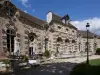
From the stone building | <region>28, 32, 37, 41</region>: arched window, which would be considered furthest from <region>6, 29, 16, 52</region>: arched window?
<region>28, 32, 37, 41</region>: arched window

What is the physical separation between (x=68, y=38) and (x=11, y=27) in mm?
15400

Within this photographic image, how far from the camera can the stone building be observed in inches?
790

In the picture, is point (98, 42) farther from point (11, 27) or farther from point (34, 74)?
point (34, 74)

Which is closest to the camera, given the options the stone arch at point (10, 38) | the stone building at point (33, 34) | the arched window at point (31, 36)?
the stone building at point (33, 34)

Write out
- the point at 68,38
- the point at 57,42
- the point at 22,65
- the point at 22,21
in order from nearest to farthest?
the point at 22,65, the point at 22,21, the point at 57,42, the point at 68,38

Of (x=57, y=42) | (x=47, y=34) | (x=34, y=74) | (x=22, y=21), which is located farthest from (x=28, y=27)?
(x=34, y=74)

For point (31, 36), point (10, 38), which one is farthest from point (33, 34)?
point (10, 38)

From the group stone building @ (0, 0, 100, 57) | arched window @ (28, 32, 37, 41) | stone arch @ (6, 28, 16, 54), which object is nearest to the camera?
stone building @ (0, 0, 100, 57)

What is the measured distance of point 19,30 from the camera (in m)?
22.0

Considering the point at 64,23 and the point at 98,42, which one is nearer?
the point at 64,23

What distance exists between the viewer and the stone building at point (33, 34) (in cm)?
2006

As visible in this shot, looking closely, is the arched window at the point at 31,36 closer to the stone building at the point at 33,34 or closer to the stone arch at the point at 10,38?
the stone building at the point at 33,34

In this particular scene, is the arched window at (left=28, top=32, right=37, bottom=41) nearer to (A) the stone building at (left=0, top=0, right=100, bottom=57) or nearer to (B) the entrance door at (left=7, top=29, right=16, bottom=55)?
(A) the stone building at (left=0, top=0, right=100, bottom=57)

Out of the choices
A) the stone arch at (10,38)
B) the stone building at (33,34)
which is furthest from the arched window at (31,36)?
the stone arch at (10,38)
